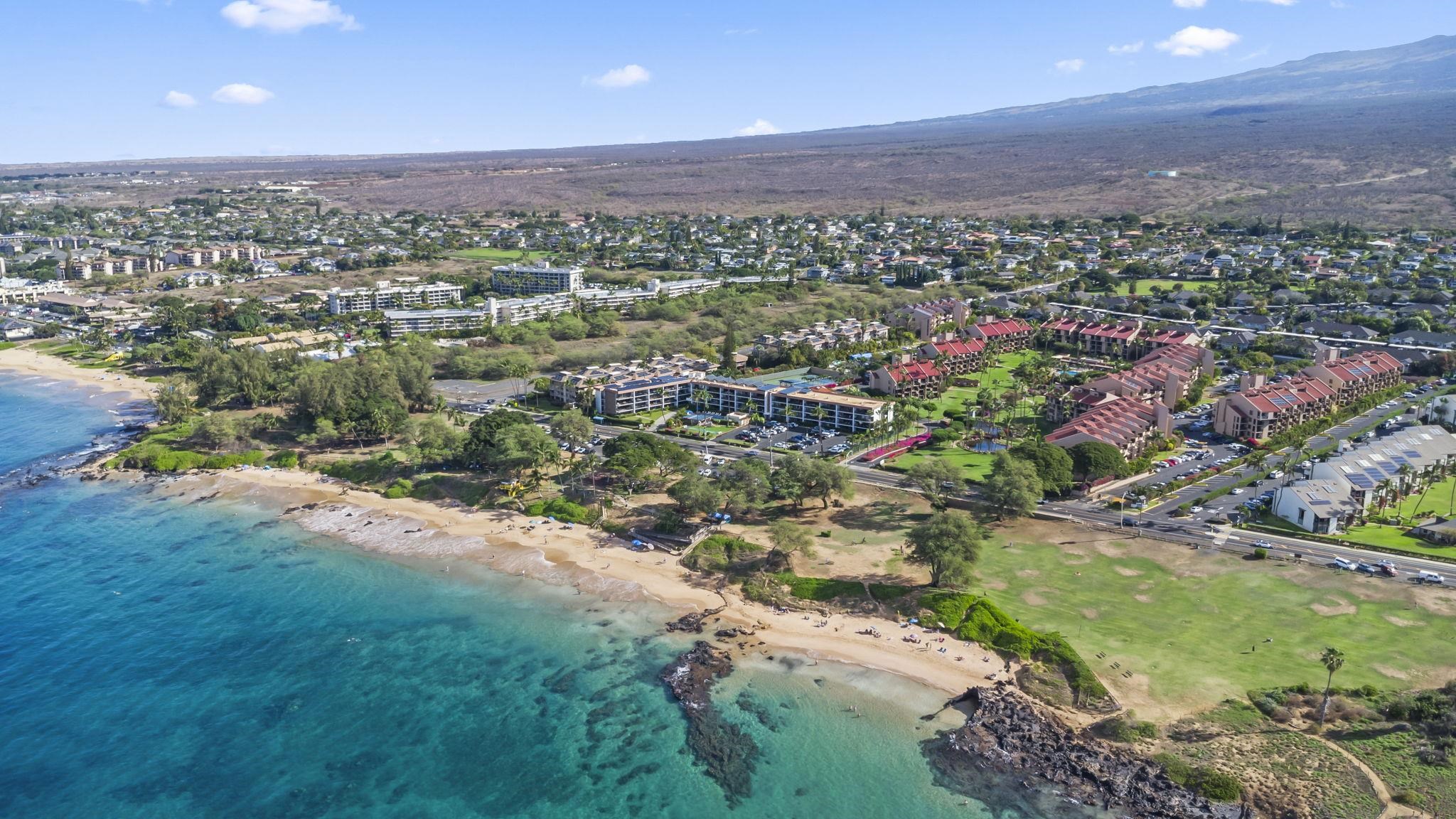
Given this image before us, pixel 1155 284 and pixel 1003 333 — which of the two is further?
pixel 1155 284

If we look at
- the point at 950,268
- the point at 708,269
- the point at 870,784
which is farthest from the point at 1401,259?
the point at 870,784

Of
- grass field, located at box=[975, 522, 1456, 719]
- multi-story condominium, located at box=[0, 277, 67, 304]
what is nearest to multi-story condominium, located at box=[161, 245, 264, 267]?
multi-story condominium, located at box=[0, 277, 67, 304]

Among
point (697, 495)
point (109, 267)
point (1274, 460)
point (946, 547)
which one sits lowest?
point (1274, 460)

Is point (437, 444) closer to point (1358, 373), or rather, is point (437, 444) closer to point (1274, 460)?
point (1274, 460)

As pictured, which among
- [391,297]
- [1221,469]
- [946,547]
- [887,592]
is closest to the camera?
[946,547]

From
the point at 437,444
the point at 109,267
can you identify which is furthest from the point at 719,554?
the point at 109,267

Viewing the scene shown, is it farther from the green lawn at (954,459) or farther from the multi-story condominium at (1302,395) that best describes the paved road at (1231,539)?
the multi-story condominium at (1302,395)
